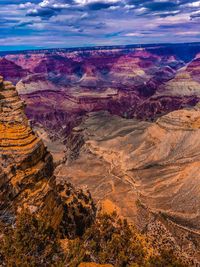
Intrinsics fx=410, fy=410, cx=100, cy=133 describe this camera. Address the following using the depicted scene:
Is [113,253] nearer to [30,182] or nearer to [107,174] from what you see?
[30,182]

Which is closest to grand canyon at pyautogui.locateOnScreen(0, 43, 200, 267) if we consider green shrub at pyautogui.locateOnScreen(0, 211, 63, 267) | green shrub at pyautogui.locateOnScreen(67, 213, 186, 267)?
green shrub at pyautogui.locateOnScreen(0, 211, 63, 267)

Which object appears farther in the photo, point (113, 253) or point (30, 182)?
point (30, 182)

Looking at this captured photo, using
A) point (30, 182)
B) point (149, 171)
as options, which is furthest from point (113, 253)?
point (149, 171)

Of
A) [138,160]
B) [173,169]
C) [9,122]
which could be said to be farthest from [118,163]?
[9,122]

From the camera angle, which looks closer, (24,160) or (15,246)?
(15,246)

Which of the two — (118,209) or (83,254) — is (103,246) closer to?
(83,254)

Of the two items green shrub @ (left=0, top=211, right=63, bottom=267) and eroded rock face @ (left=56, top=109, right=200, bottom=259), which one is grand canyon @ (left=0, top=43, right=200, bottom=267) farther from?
green shrub @ (left=0, top=211, right=63, bottom=267)

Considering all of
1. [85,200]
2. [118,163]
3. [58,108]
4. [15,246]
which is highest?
[15,246]

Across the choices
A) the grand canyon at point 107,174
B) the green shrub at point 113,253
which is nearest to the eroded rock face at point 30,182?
the grand canyon at point 107,174

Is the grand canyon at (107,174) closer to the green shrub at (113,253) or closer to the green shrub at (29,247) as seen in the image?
the green shrub at (29,247)
